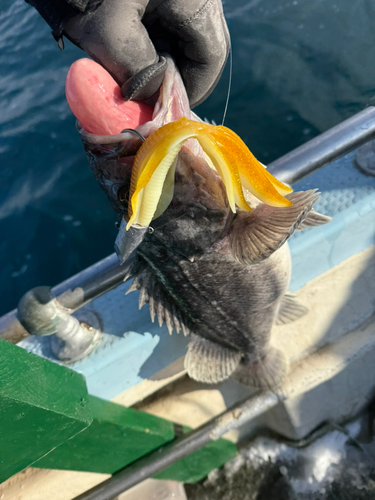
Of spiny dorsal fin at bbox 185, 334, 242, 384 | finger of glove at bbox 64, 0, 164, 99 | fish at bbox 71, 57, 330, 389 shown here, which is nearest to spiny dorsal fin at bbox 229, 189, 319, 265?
fish at bbox 71, 57, 330, 389

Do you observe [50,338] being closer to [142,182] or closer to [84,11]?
[142,182]

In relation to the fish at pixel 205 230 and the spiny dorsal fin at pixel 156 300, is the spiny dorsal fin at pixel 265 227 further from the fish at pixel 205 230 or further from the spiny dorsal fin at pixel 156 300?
the spiny dorsal fin at pixel 156 300

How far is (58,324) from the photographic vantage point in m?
2.38

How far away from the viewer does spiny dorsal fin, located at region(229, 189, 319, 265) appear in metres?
1.55

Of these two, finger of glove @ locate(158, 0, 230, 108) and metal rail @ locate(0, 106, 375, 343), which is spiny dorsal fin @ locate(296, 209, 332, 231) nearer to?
metal rail @ locate(0, 106, 375, 343)

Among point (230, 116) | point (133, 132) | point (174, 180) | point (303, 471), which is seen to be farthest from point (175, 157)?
point (230, 116)

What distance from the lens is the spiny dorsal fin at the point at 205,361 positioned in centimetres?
271

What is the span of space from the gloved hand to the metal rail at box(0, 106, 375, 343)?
859 mm

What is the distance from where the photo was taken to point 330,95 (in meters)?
5.52

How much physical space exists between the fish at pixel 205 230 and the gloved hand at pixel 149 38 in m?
0.12

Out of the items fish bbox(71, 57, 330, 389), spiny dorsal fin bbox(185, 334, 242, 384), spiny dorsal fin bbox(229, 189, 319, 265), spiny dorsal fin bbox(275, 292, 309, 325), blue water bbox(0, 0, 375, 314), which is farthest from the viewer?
blue water bbox(0, 0, 375, 314)

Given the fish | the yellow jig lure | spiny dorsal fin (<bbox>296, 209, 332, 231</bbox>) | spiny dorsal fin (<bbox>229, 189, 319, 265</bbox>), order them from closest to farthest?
the yellow jig lure < the fish < spiny dorsal fin (<bbox>229, 189, 319, 265</bbox>) < spiny dorsal fin (<bbox>296, 209, 332, 231</bbox>)

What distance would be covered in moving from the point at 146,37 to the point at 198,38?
0.81ft

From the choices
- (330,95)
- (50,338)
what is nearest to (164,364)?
(50,338)
